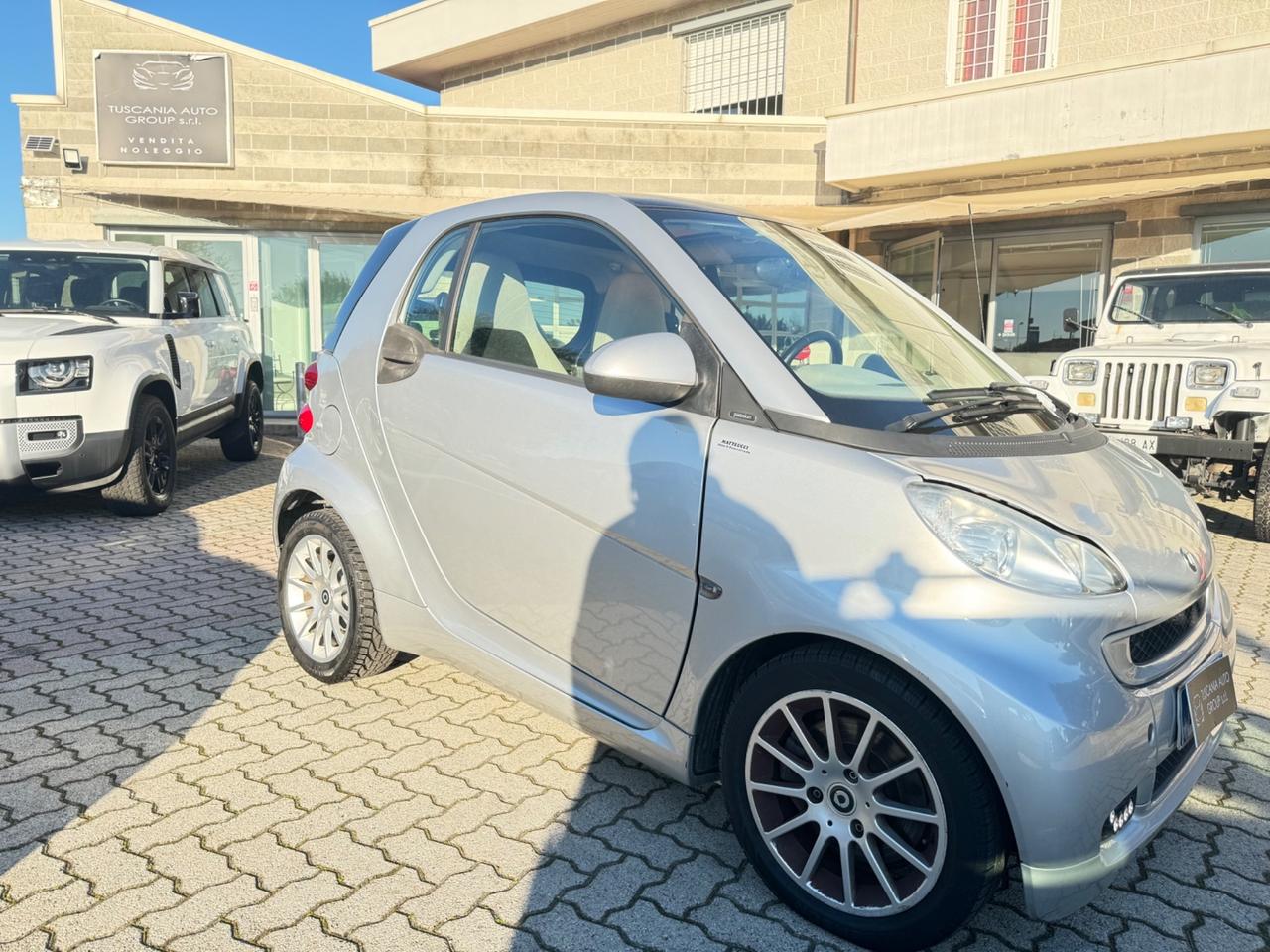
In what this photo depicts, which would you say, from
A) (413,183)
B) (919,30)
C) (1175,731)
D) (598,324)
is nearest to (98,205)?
(413,183)

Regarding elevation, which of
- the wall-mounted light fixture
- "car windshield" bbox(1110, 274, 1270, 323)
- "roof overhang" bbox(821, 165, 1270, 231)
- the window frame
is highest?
the window frame

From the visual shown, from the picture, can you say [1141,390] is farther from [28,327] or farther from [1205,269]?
[28,327]

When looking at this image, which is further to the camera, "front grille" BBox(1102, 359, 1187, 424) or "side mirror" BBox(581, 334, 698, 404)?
"front grille" BBox(1102, 359, 1187, 424)

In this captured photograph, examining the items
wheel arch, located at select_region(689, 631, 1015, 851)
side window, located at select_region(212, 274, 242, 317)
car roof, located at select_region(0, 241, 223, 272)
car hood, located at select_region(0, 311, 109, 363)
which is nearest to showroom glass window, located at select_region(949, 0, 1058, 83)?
side window, located at select_region(212, 274, 242, 317)

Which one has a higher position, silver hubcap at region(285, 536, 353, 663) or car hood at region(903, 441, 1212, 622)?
car hood at region(903, 441, 1212, 622)

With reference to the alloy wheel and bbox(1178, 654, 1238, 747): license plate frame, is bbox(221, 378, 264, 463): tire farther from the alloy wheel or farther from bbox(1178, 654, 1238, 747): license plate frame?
bbox(1178, 654, 1238, 747): license plate frame

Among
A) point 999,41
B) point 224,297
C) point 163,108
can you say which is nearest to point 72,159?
point 163,108

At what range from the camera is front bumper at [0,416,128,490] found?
6.00 meters

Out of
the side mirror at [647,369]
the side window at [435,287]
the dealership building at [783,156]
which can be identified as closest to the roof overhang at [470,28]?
the dealership building at [783,156]

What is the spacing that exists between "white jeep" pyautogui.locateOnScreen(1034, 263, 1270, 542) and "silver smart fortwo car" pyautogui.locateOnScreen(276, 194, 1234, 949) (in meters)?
4.28

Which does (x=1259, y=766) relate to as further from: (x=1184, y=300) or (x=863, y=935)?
(x=1184, y=300)

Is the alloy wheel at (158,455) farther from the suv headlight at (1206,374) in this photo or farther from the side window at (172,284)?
the suv headlight at (1206,374)

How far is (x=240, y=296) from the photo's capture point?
13109 millimetres

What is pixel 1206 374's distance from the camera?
6.65 meters
